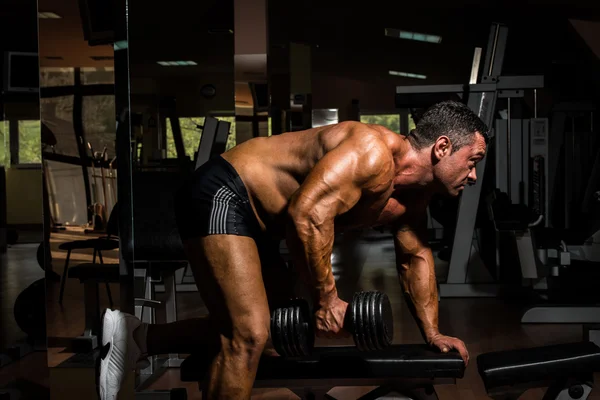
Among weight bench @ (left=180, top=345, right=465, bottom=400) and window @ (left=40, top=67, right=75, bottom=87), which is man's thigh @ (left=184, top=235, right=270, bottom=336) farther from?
window @ (left=40, top=67, right=75, bottom=87)

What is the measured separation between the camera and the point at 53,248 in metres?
1.42

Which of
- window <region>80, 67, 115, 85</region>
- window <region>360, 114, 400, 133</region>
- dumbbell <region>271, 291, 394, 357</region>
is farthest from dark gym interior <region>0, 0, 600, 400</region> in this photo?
window <region>360, 114, 400, 133</region>

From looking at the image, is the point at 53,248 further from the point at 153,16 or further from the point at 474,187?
the point at 474,187

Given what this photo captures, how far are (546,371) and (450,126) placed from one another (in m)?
0.70

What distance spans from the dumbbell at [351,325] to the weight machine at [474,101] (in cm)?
288

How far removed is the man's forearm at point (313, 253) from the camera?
162cm

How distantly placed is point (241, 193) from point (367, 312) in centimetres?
50

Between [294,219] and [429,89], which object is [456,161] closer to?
[294,219]

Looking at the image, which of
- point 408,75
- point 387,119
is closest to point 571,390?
point 387,119

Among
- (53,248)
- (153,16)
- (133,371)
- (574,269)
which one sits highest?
(153,16)

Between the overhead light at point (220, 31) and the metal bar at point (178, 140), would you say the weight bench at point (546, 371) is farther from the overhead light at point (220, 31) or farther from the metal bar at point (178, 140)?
the overhead light at point (220, 31)

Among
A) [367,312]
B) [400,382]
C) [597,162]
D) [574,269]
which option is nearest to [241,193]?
[367,312]

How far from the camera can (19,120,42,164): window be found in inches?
61.4

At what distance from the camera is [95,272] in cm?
144
